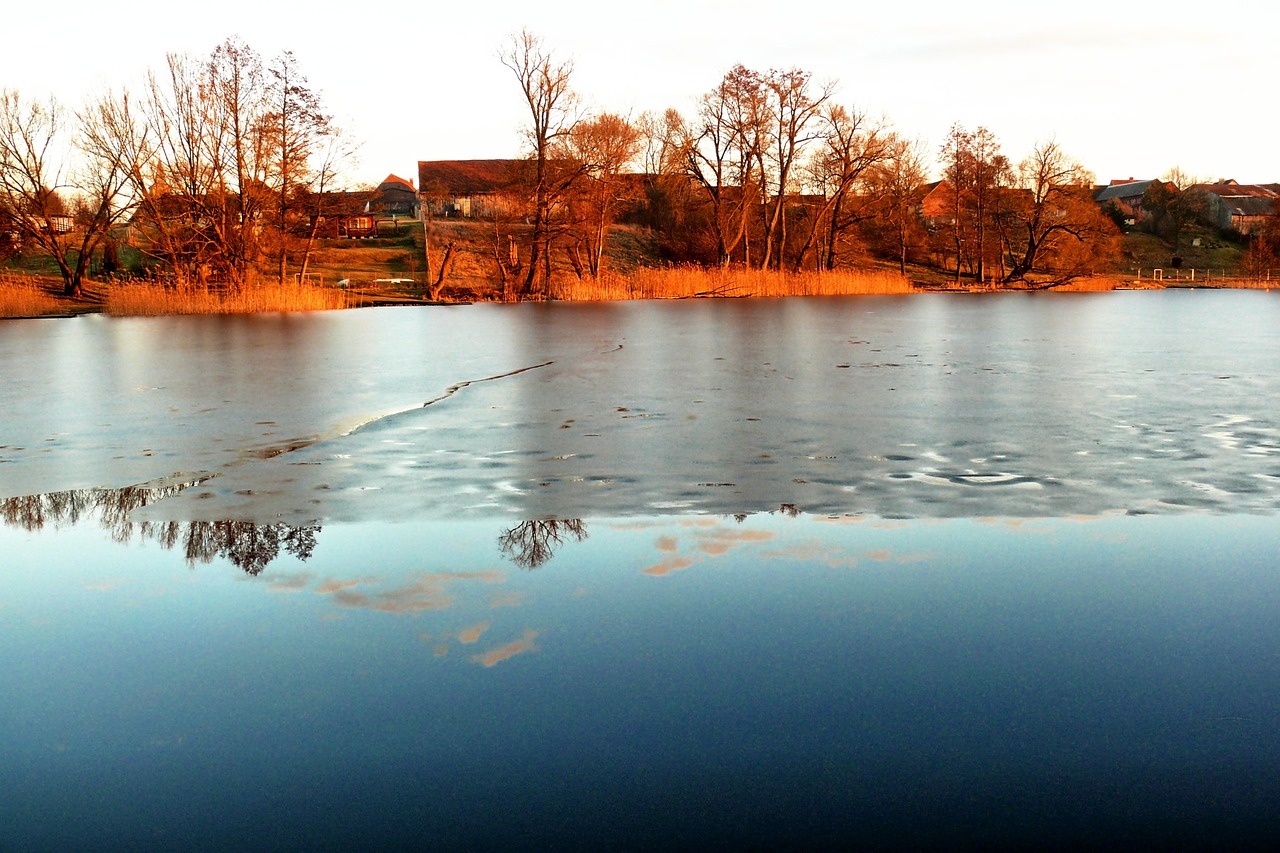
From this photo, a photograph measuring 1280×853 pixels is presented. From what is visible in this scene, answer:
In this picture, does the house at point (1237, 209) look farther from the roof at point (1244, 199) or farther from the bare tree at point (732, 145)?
the bare tree at point (732, 145)

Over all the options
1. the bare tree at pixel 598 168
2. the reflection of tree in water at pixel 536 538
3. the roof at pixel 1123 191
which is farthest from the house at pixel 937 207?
the reflection of tree in water at pixel 536 538

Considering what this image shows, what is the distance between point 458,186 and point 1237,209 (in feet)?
226

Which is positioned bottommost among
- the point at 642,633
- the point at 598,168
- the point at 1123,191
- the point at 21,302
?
the point at 642,633

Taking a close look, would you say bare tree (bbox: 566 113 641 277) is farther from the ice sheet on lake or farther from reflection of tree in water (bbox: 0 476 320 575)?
reflection of tree in water (bbox: 0 476 320 575)

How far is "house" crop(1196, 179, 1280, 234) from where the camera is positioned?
93.7 metres

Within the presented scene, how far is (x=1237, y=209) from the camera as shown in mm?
96500

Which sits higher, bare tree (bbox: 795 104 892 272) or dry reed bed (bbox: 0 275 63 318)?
bare tree (bbox: 795 104 892 272)

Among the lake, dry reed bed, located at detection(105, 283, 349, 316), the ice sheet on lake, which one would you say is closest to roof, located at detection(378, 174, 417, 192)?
dry reed bed, located at detection(105, 283, 349, 316)

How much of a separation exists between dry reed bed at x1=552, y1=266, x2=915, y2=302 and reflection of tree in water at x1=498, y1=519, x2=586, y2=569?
116 feet

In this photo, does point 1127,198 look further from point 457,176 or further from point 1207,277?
point 457,176

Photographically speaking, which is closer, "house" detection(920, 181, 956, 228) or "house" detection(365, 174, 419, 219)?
"house" detection(920, 181, 956, 228)

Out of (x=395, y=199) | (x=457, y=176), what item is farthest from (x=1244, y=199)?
(x=395, y=199)

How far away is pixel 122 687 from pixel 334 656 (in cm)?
56

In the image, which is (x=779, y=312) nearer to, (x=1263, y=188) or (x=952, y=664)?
(x=952, y=664)
